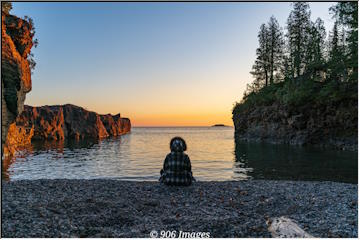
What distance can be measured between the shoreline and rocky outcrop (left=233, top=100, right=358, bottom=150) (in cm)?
3311

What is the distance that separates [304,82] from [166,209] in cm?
5200

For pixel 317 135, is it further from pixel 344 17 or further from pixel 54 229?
pixel 54 229

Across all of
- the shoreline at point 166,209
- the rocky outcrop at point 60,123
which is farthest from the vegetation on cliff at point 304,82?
the rocky outcrop at point 60,123

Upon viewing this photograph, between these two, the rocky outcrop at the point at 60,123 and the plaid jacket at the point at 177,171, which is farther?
the rocky outcrop at the point at 60,123

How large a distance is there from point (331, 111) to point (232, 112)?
3831 cm

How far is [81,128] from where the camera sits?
9844 cm

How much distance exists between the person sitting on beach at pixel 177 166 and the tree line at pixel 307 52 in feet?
113

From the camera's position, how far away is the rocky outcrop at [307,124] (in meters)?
43.2

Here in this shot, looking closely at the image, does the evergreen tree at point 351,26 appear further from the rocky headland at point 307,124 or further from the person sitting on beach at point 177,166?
the person sitting on beach at point 177,166

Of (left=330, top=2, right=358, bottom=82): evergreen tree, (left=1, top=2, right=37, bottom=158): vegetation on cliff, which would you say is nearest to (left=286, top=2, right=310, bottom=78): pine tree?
(left=330, top=2, right=358, bottom=82): evergreen tree

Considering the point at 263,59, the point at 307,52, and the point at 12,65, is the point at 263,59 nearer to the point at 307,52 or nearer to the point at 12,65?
the point at 307,52

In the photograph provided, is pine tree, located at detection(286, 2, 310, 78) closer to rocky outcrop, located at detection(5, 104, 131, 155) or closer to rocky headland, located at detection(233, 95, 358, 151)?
rocky headland, located at detection(233, 95, 358, 151)

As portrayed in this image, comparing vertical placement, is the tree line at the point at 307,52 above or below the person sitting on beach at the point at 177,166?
above

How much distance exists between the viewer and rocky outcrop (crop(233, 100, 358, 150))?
1700 inches
